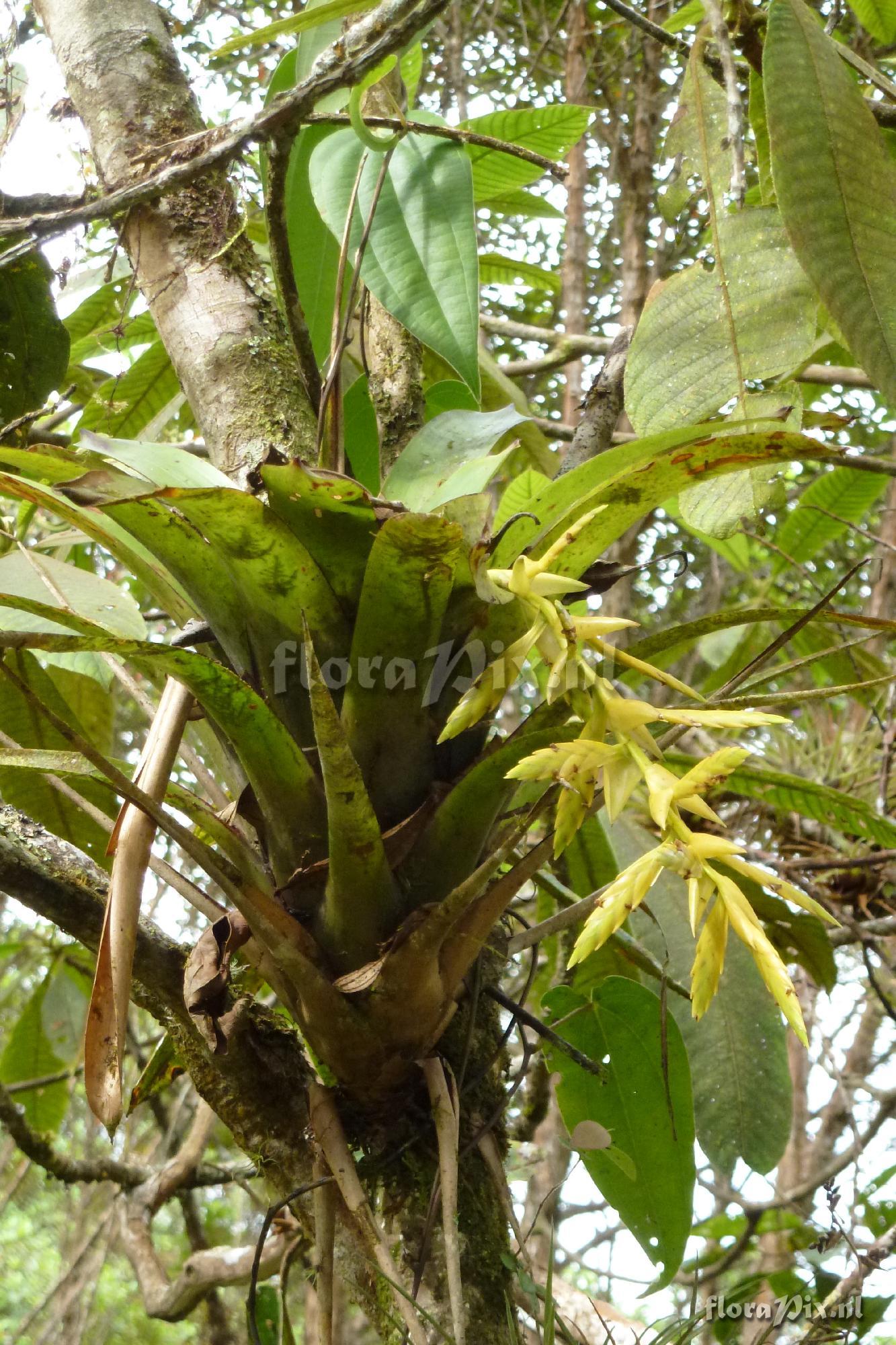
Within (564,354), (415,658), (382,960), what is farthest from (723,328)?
(564,354)

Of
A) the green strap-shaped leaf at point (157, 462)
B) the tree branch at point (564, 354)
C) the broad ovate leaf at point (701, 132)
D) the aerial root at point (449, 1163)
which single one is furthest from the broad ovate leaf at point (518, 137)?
the aerial root at point (449, 1163)

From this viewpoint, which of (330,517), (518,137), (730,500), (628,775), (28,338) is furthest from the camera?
(518,137)

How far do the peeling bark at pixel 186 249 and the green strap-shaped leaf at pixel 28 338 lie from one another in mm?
83

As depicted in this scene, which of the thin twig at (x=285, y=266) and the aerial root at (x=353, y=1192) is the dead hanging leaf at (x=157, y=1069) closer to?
the aerial root at (x=353, y=1192)

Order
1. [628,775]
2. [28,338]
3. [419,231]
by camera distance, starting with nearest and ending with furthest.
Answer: [628,775], [419,231], [28,338]

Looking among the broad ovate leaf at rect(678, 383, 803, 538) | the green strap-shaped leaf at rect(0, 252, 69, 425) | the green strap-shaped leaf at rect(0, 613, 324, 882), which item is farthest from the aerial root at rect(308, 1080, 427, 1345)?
the green strap-shaped leaf at rect(0, 252, 69, 425)

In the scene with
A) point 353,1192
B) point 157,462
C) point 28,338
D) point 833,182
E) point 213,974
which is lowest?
point 353,1192

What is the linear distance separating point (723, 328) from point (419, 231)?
227 mm

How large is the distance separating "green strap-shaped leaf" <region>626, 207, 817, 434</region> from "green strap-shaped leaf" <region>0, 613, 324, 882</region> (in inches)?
11.6

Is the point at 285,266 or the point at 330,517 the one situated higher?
the point at 285,266

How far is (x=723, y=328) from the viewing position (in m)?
0.65

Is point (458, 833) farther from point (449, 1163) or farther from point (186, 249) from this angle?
point (186, 249)

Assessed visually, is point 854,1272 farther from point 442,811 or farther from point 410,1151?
point 442,811

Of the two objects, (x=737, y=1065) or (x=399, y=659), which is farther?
(x=737, y=1065)
